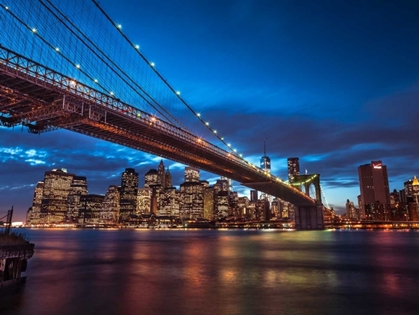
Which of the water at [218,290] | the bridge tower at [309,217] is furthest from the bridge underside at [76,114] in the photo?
the bridge tower at [309,217]

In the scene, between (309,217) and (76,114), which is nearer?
(76,114)

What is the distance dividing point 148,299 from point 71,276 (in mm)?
8853

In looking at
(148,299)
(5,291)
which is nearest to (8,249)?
(5,291)

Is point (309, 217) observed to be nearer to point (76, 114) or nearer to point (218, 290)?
point (76, 114)

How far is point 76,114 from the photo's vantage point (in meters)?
30.8

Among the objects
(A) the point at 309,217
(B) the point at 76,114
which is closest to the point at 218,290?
(B) the point at 76,114

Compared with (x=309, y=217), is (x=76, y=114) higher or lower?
higher

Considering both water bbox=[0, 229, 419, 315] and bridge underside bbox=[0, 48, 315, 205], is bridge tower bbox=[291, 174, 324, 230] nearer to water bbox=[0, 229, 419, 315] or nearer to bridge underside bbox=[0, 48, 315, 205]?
bridge underside bbox=[0, 48, 315, 205]

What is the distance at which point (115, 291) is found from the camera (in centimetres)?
1576

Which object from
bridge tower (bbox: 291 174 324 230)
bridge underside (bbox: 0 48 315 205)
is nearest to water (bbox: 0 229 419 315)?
bridge underside (bbox: 0 48 315 205)

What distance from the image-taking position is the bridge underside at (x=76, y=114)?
25958 mm

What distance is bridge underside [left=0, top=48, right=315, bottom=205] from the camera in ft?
85.2

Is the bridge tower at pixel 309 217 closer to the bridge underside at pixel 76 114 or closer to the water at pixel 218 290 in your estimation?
the bridge underside at pixel 76 114

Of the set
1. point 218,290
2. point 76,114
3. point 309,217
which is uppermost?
point 76,114
